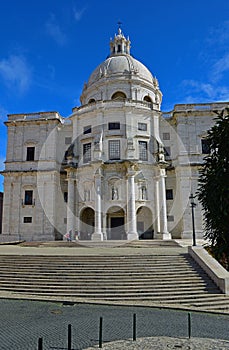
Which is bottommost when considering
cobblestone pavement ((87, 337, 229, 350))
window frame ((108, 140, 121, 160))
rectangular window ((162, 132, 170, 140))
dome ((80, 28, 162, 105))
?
cobblestone pavement ((87, 337, 229, 350))

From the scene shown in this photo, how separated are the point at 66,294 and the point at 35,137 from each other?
3024 centimetres

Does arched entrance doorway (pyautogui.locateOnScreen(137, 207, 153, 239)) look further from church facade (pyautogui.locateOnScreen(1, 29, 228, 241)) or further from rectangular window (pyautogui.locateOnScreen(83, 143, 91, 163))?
rectangular window (pyautogui.locateOnScreen(83, 143, 91, 163))

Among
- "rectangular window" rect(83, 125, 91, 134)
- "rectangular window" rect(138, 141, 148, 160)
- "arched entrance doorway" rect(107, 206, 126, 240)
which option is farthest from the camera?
"rectangular window" rect(83, 125, 91, 134)

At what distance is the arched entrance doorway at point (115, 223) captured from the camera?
33281 mm

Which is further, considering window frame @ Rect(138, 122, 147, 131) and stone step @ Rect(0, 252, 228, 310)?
window frame @ Rect(138, 122, 147, 131)

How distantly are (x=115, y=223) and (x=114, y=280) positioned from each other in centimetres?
2058

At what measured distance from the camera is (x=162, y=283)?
13391 mm

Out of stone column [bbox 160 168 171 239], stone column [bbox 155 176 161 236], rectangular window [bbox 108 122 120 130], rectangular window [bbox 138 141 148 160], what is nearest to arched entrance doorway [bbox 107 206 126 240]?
stone column [bbox 155 176 161 236]

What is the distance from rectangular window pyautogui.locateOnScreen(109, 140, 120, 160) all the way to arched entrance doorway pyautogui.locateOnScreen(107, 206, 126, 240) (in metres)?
5.78

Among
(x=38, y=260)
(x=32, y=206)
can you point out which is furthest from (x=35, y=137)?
(x=38, y=260)

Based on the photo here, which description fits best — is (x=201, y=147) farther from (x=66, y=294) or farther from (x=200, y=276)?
(x=66, y=294)

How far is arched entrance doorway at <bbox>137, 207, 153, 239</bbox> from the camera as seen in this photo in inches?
1337

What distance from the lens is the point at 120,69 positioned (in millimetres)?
42562

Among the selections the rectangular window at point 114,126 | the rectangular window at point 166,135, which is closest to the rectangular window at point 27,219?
the rectangular window at point 114,126
